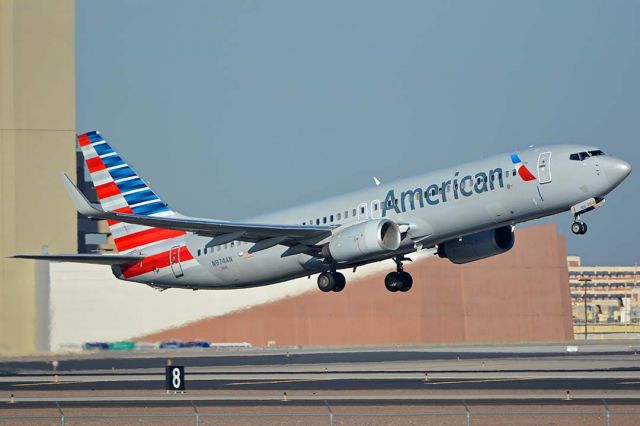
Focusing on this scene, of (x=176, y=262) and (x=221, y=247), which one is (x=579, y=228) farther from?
(x=176, y=262)

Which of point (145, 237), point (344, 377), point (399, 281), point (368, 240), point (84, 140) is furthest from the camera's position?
point (84, 140)

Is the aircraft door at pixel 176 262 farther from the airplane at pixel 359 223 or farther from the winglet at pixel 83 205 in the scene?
the winglet at pixel 83 205

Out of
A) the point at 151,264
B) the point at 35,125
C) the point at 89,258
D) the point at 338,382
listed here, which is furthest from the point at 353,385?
the point at 35,125

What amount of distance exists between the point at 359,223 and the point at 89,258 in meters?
13.3

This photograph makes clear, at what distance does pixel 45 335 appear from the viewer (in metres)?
84.2

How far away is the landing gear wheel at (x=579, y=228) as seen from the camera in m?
48.7

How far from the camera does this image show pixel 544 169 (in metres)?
48.6

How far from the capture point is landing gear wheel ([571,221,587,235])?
160ft

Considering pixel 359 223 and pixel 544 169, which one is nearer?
pixel 544 169

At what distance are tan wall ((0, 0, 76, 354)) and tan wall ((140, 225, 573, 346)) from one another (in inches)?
880

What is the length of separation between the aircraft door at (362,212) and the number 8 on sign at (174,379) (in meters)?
11.3

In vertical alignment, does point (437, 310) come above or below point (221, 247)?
below

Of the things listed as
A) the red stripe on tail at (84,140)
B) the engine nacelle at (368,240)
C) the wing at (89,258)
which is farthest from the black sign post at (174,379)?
the red stripe on tail at (84,140)

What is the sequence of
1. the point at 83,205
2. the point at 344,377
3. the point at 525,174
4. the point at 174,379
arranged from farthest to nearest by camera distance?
the point at 344,377 < the point at 83,205 < the point at 525,174 < the point at 174,379
